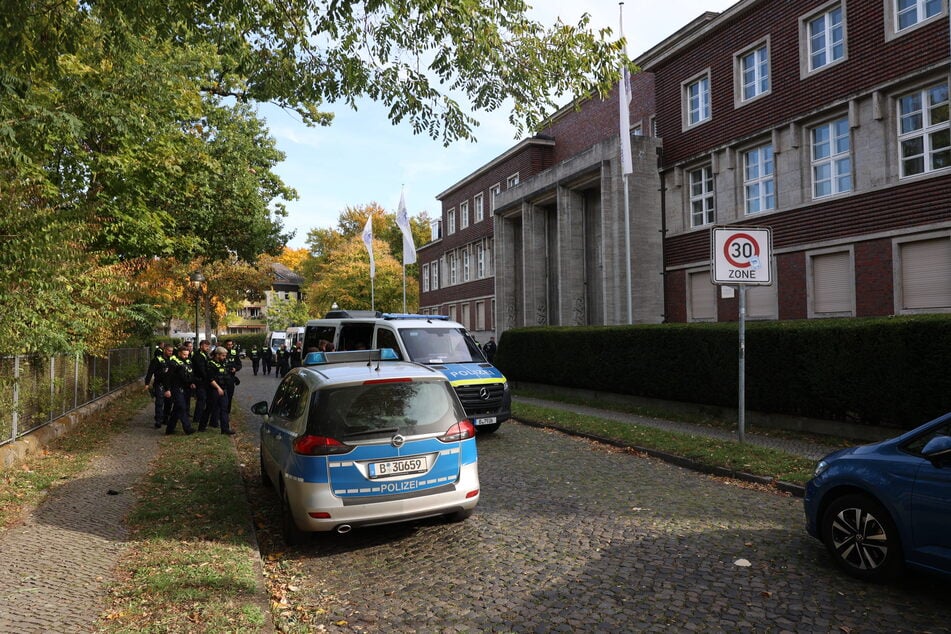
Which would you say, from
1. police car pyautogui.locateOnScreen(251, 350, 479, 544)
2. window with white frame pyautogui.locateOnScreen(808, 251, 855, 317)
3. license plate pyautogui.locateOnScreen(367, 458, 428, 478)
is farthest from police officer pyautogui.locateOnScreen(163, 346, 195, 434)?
window with white frame pyautogui.locateOnScreen(808, 251, 855, 317)

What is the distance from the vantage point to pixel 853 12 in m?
17.6

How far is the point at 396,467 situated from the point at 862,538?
3598mm

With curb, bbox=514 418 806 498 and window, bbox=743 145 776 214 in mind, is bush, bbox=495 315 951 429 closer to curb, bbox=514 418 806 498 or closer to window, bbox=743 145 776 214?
curb, bbox=514 418 806 498

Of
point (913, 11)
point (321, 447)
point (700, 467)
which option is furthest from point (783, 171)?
point (321, 447)

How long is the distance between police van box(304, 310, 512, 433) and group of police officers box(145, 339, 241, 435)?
3092 millimetres

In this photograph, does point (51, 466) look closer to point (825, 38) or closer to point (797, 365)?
point (797, 365)

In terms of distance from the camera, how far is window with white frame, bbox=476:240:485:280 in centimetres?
4388

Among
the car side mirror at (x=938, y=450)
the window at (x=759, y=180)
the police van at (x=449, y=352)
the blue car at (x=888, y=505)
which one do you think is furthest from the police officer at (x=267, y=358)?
the car side mirror at (x=938, y=450)

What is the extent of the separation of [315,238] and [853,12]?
66133mm

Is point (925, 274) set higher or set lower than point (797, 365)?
higher

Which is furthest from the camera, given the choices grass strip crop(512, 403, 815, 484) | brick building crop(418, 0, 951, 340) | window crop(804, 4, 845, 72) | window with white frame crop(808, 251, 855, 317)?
window crop(804, 4, 845, 72)

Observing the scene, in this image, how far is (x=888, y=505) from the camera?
4.65 metres

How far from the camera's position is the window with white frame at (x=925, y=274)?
15562 millimetres

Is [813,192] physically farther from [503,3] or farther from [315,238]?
[315,238]
